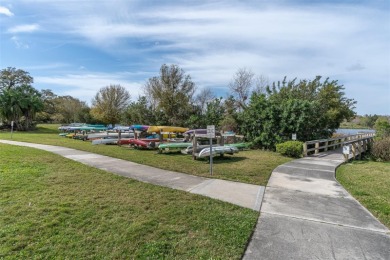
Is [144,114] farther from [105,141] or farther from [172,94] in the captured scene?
[105,141]

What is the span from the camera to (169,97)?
89.5 feet

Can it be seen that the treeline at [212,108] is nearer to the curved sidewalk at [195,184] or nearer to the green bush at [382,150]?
the green bush at [382,150]

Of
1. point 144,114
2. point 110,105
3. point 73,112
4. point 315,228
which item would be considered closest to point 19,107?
point 110,105

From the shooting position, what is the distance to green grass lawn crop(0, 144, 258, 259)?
308 centimetres

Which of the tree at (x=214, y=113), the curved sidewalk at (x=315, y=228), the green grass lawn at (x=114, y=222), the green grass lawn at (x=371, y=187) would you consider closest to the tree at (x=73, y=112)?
the tree at (x=214, y=113)

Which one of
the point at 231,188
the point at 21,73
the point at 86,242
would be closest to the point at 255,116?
the point at 231,188

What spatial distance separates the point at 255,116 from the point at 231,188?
37.1 ft

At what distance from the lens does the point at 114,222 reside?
3.84 m

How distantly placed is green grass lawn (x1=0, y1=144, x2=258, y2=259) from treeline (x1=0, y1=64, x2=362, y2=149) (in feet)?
38.8

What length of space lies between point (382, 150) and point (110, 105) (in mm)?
32785

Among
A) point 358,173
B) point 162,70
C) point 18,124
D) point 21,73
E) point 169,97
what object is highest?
point 21,73

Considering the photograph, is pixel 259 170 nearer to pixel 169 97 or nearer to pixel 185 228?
pixel 185 228

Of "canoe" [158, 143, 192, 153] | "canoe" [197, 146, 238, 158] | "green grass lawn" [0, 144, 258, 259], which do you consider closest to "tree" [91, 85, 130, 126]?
"canoe" [158, 143, 192, 153]

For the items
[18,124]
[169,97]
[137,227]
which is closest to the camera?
[137,227]
